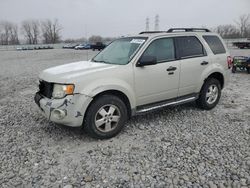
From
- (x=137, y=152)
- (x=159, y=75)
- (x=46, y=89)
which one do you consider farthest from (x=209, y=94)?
(x=46, y=89)

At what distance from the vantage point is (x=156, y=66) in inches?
171

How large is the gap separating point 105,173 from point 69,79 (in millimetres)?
1533

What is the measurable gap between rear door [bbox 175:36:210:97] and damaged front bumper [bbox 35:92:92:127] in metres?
2.12

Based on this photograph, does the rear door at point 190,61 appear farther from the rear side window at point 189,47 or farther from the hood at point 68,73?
the hood at point 68,73

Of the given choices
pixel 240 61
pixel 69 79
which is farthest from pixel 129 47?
pixel 240 61

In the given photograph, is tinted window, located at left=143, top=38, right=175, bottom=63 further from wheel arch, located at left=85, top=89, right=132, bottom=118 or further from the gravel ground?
the gravel ground

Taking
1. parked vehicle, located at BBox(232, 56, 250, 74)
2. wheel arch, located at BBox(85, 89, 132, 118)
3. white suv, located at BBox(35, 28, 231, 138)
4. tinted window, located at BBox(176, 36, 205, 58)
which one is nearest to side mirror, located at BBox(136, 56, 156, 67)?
white suv, located at BBox(35, 28, 231, 138)

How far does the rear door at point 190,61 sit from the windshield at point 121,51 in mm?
881

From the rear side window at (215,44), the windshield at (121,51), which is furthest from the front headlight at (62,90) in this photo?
the rear side window at (215,44)

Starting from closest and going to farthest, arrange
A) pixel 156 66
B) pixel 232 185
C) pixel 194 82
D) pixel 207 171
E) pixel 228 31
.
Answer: pixel 232 185 < pixel 207 171 < pixel 156 66 < pixel 194 82 < pixel 228 31

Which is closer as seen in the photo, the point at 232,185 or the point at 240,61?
the point at 232,185

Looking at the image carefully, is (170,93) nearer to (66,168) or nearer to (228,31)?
(66,168)

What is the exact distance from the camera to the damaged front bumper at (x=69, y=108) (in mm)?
3621

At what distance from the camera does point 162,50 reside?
454 centimetres
